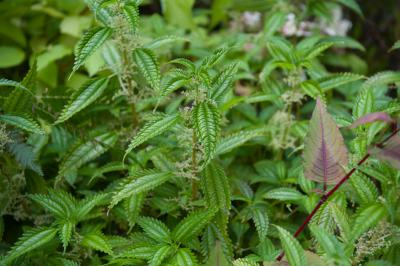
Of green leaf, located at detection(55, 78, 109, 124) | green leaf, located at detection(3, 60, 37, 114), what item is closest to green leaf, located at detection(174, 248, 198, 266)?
green leaf, located at detection(55, 78, 109, 124)

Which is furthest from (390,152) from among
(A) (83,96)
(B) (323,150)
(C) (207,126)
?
(A) (83,96)

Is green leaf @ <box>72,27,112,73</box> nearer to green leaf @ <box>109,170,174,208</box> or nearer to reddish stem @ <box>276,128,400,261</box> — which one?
green leaf @ <box>109,170,174,208</box>

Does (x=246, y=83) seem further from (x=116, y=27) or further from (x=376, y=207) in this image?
(x=376, y=207)

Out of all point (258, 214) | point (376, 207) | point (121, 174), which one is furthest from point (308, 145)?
point (121, 174)

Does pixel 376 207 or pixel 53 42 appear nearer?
pixel 376 207

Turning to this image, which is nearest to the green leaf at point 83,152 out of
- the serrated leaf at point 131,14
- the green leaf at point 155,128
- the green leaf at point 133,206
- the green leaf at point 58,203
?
the green leaf at point 58,203

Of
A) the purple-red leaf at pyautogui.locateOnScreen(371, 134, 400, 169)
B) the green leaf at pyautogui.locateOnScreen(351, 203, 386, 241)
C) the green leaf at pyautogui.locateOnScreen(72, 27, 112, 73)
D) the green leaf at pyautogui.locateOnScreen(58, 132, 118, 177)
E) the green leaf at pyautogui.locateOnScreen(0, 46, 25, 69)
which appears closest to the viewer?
the purple-red leaf at pyautogui.locateOnScreen(371, 134, 400, 169)

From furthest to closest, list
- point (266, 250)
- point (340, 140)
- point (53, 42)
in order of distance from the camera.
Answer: point (53, 42)
point (266, 250)
point (340, 140)

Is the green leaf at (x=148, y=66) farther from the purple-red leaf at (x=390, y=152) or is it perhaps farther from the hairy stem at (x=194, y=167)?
the purple-red leaf at (x=390, y=152)
